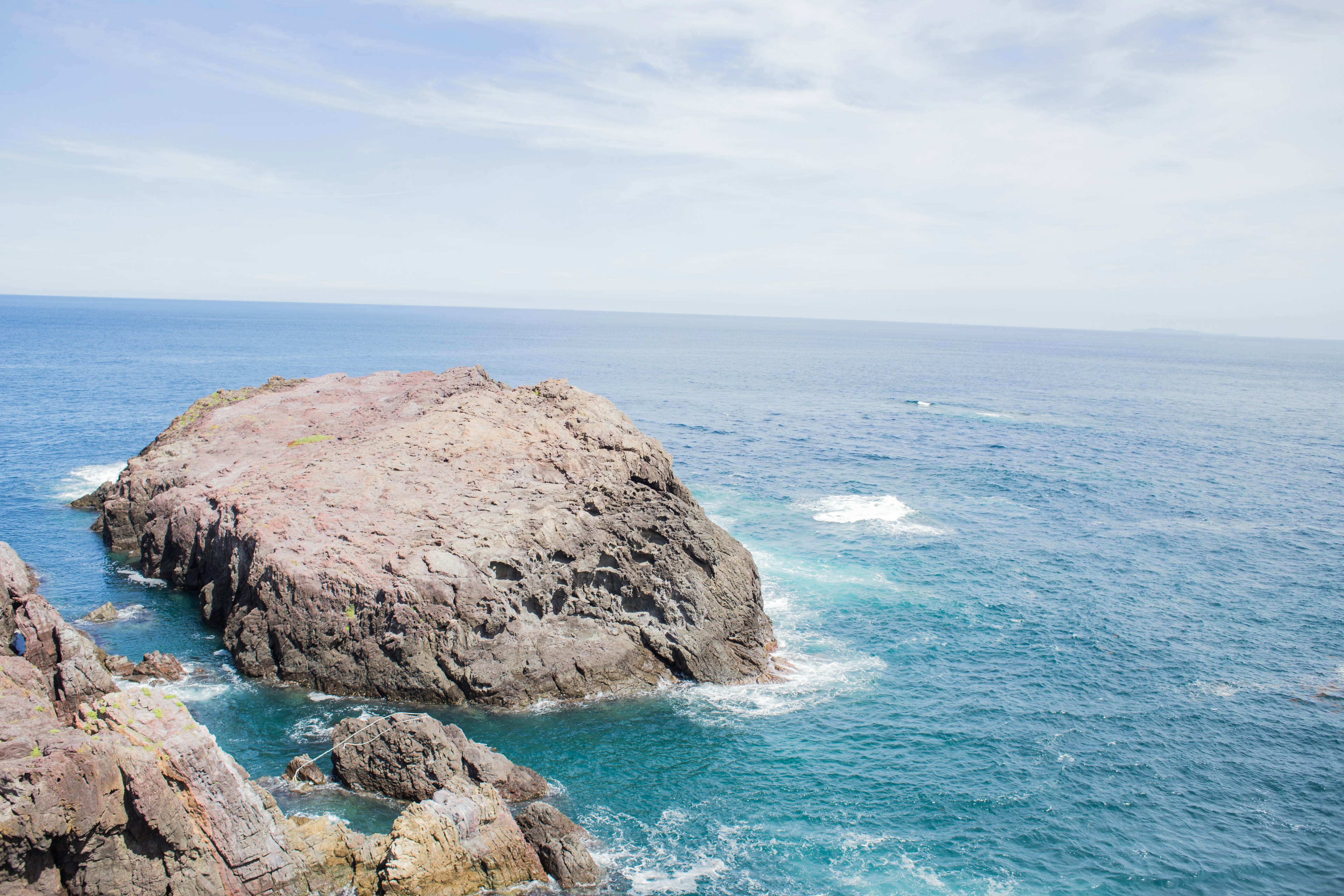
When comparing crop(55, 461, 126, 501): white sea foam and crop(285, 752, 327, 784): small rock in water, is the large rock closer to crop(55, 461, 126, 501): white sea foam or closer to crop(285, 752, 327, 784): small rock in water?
crop(285, 752, 327, 784): small rock in water

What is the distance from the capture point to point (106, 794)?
69.2 feet

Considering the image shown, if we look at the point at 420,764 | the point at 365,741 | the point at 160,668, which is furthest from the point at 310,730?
the point at 160,668

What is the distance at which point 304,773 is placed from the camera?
2983 cm

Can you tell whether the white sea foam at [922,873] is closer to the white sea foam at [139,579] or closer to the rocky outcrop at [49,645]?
the rocky outcrop at [49,645]

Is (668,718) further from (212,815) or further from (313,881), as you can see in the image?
(212,815)

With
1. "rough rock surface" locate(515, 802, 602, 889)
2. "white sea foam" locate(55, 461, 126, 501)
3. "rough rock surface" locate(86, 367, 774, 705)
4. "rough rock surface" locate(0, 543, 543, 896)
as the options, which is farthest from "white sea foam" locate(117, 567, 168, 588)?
"rough rock surface" locate(515, 802, 602, 889)

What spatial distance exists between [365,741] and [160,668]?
1367cm

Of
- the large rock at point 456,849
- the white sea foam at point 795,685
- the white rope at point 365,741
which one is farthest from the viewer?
the white sea foam at point 795,685

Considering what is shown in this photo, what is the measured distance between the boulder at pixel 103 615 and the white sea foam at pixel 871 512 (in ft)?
159

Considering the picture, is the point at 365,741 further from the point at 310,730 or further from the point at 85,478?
the point at 85,478

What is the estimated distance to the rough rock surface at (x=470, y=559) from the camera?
3753cm

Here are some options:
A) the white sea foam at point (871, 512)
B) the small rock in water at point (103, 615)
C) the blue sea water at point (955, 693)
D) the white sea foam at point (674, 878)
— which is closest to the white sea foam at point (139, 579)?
the blue sea water at point (955, 693)

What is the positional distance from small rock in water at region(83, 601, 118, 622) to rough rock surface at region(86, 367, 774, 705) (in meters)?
4.58

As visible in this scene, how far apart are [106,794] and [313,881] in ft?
21.0
